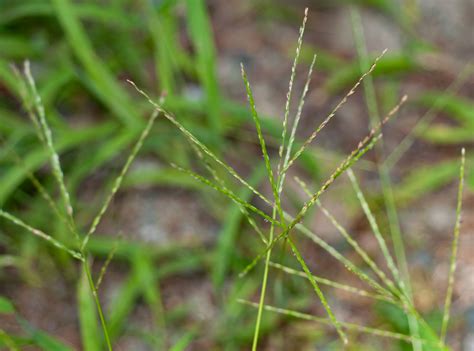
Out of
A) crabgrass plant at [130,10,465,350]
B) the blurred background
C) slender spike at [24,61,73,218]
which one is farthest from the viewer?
the blurred background

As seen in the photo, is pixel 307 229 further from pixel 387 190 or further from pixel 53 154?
pixel 387 190

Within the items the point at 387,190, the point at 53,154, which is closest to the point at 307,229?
the point at 53,154

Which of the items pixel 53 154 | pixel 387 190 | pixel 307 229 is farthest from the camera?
pixel 387 190

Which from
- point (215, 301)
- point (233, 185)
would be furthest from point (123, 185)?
point (215, 301)

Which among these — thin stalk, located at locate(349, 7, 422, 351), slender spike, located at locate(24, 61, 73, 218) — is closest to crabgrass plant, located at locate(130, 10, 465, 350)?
slender spike, located at locate(24, 61, 73, 218)

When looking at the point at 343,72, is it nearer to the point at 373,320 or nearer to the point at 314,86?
the point at 314,86

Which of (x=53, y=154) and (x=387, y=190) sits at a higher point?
(x=387, y=190)

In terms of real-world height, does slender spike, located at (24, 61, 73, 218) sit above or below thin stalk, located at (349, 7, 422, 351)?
below

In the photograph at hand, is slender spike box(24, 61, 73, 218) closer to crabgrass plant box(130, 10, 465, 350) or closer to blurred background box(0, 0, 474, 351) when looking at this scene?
crabgrass plant box(130, 10, 465, 350)
